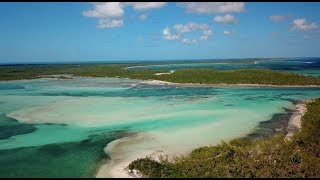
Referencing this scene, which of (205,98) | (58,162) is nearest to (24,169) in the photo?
(58,162)

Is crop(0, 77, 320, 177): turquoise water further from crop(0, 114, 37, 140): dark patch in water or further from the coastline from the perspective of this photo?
the coastline

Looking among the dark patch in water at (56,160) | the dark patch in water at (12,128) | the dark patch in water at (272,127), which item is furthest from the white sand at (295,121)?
the dark patch in water at (12,128)

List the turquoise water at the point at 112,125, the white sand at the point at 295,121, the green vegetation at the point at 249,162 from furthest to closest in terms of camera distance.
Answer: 1. the white sand at the point at 295,121
2. the turquoise water at the point at 112,125
3. the green vegetation at the point at 249,162

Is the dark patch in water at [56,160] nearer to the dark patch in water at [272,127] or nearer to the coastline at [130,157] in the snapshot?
the coastline at [130,157]

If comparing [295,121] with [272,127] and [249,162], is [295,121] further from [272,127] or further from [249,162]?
[249,162]

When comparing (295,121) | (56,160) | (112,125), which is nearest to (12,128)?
(112,125)
